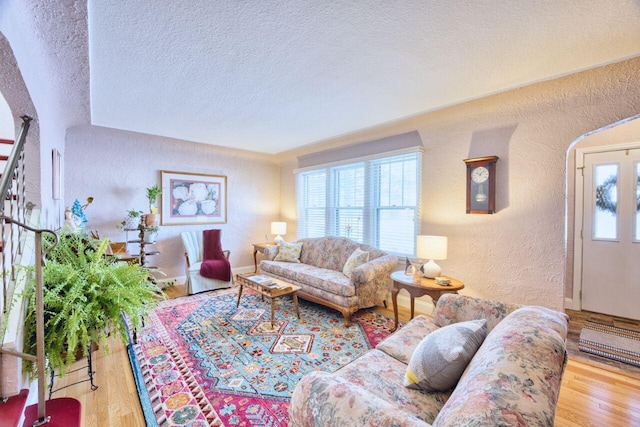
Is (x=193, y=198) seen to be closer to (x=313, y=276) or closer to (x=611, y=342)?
(x=313, y=276)

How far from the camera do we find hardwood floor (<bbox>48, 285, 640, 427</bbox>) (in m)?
1.69

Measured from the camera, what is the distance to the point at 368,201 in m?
4.08

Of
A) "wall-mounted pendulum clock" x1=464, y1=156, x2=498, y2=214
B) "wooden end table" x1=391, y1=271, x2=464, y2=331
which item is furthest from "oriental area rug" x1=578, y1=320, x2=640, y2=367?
"wall-mounted pendulum clock" x1=464, y1=156, x2=498, y2=214

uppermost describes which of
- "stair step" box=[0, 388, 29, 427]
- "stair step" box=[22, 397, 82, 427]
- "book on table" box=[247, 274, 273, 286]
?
"stair step" box=[0, 388, 29, 427]

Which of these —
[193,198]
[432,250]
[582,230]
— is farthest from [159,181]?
[582,230]

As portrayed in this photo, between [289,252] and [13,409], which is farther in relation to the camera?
[289,252]

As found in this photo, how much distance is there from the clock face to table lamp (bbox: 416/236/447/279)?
753mm

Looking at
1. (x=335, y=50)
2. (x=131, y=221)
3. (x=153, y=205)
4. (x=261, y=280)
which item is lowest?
(x=261, y=280)

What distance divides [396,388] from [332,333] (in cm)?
153

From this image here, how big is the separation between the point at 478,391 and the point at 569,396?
1810mm

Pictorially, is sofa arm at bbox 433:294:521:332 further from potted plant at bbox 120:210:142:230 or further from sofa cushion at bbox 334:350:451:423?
potted plant at bbox 120:210:142:230

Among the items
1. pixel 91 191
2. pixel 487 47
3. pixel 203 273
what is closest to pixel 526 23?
pixel 487 47

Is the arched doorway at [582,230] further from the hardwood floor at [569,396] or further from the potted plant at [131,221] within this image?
the potted plant at [131,221]

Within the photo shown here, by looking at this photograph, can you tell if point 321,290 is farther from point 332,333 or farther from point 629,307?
point 629,307
